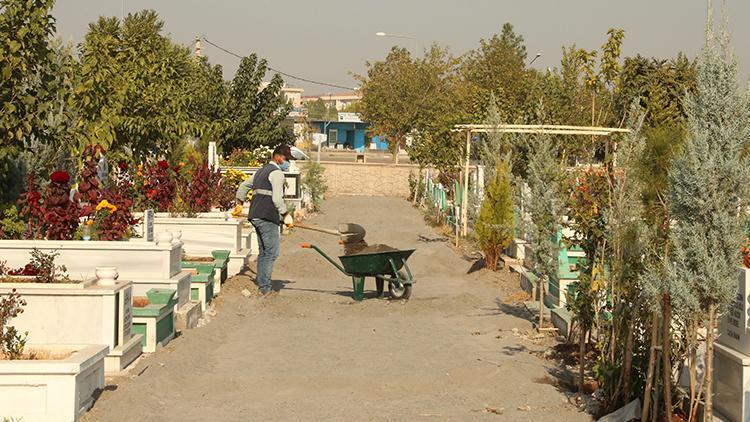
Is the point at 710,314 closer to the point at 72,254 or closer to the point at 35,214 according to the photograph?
the point at 72,254

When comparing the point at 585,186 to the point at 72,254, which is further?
the point at 72,254

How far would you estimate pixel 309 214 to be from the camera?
3372cm

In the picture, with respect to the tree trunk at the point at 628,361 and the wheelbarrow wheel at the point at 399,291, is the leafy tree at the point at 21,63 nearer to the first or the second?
the wheelbarrow wheel at the point at 399,291

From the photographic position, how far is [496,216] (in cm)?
1945

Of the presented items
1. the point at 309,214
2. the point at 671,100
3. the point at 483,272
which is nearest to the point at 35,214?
the point at 483,272

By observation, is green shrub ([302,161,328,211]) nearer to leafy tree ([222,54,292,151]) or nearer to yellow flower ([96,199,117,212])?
leafy tree ([222,54,292,151])

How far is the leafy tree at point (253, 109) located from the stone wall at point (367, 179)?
9299 millimetres

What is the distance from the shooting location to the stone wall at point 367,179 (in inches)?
2072

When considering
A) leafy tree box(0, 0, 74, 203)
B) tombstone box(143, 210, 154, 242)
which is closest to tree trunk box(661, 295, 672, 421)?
tombstone box(143, 210, 154, 242)

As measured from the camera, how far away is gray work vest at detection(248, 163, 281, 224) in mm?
14359

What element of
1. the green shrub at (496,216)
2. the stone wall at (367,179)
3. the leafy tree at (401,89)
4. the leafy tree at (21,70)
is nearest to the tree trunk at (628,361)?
the leafy tree at (21,70)

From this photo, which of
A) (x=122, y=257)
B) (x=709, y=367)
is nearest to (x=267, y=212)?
(x=122, y=257)

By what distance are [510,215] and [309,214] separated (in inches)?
586

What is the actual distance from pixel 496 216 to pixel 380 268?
542 cm
